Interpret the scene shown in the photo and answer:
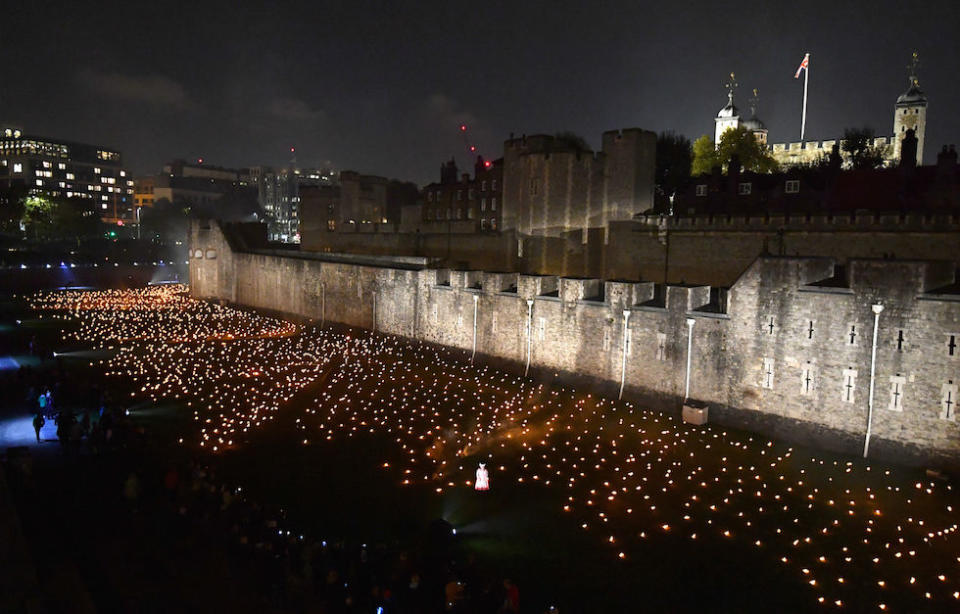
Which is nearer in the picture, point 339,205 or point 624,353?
point 624,353

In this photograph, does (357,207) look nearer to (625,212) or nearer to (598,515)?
(625,212)

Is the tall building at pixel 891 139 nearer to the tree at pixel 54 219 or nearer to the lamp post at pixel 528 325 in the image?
the lamp post at pixel 528 325

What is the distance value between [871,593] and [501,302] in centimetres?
1714

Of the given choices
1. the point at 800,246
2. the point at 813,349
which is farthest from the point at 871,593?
the point at 800,246

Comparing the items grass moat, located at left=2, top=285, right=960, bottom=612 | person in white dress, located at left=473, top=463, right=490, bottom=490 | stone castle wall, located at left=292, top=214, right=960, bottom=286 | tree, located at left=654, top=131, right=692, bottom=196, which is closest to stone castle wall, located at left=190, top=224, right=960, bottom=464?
grass moat, located at left=2, top=285, right=960, bottom=612

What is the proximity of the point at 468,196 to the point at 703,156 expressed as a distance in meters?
22.0

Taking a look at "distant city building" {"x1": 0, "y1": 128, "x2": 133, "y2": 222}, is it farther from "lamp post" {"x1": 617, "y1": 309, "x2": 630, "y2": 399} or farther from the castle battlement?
"lamp post" {"x1": 617, "y1": 309, "x2": 630, "y2": 399}

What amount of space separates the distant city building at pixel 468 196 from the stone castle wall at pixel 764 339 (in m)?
30.0

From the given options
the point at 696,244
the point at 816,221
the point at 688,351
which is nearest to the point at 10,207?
the point at 696,244

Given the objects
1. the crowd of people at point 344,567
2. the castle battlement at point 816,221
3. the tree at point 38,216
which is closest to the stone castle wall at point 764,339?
the castle battlement at point 816,221

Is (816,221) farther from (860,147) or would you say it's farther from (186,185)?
(186,185)

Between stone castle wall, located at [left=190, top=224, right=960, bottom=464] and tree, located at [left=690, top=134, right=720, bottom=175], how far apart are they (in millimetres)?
31527

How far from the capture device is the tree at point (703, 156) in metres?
50.8

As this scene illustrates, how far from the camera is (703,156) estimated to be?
5188 cm
